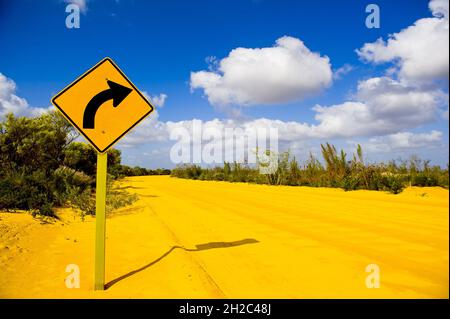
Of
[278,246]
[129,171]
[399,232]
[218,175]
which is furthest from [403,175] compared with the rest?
[129,171]

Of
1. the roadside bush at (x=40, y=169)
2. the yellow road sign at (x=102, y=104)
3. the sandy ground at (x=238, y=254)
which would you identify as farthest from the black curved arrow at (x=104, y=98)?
the roadside bush at (x=40, y=169)

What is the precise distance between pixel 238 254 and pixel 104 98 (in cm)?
320

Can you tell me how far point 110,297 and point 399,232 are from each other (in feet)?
18.4

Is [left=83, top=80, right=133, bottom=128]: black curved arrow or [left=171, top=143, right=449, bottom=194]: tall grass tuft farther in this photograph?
[left=171, top=143, right=449, bottom=194]: tall grass tuft

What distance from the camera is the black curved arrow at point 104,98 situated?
4184 millimetres

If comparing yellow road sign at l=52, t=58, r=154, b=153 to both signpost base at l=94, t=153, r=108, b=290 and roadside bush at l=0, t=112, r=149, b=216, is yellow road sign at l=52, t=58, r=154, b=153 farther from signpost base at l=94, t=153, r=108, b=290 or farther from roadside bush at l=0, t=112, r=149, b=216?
roadside bush at l=0, t=112, r=149, b=216

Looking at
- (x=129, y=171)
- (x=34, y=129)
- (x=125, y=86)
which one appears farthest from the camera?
(x=129, y=171)

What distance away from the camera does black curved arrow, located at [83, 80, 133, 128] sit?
418cm

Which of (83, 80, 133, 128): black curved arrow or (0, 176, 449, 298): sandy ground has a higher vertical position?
(83, 80, 133, 128): black curved arrow

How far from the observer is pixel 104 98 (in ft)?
13.9

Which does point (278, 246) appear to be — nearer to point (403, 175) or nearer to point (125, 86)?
point (125, 86)

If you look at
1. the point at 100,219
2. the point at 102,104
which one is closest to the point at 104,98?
the point at 102,104

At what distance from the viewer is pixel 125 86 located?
4395 mm

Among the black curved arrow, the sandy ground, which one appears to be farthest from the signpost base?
the black curved arrow
